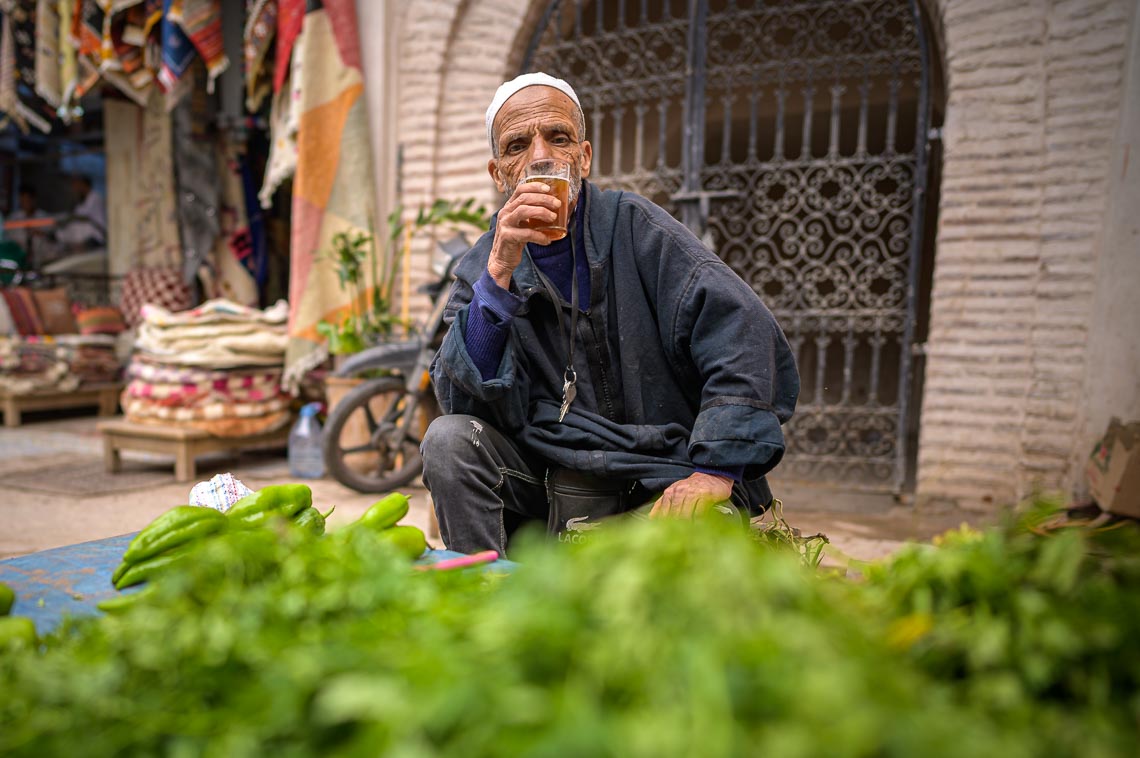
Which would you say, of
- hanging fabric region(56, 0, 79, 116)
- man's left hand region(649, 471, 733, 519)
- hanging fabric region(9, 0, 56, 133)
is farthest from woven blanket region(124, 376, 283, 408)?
hanging fabric region(9, 0, 56, 133)

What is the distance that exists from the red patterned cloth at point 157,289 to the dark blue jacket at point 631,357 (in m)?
5.98

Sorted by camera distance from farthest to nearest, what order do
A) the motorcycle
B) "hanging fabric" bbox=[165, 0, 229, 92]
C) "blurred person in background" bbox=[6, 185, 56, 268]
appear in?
"blurred person in background" bbox=[6, 185, 56, 268], "hanging fabric" bbox=[165, 0, 229, 92], the motorcycle

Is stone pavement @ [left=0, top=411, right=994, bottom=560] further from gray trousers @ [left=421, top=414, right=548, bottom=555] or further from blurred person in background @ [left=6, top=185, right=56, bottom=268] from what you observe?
blurred person in background @ [left=6, top=185, right=56, bottom=268]

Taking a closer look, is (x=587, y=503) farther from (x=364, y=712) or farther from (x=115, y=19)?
(x=115, y=19)

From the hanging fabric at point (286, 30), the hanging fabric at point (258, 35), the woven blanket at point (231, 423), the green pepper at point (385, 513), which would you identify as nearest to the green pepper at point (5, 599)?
the green pepper at point (385, 513)

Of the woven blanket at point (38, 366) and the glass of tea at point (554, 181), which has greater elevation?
the glass of tea at point (554, 181)

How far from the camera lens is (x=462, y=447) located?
1.81 m

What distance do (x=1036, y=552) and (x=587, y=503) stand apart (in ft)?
3.82

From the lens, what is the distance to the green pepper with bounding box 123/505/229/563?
1.14m

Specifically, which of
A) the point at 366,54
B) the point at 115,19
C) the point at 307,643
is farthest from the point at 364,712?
the point at 115,19

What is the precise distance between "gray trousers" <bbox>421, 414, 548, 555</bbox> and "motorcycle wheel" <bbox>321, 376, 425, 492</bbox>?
215cm

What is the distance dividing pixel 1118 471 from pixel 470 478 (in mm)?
2618

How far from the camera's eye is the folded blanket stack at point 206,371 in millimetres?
4375

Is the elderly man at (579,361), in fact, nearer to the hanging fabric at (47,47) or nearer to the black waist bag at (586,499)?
the black waist bag at (586,499)
